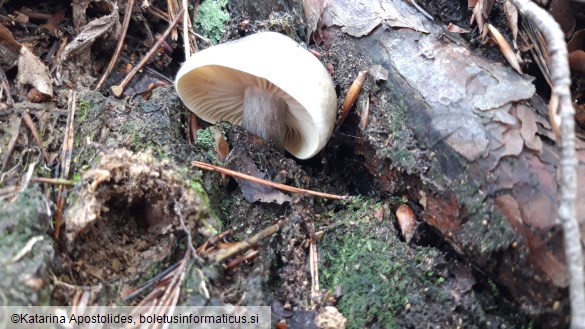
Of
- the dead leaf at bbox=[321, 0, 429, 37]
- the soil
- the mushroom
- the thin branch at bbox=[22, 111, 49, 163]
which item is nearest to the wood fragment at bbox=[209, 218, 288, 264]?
the soil

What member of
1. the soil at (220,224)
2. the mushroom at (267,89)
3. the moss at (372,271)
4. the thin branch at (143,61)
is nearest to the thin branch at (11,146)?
the soil at (220,224)

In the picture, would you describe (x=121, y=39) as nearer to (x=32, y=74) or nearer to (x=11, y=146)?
(x=32, y=74)

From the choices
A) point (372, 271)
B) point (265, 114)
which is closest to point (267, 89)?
point (265, 114)

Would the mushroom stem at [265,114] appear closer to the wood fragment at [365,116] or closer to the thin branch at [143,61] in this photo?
the wood fragment at [365,116]

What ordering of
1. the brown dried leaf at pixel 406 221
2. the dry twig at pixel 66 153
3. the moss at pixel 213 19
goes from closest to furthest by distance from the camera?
1. the dry twig at pixel 66 153
2. the brown dried leaf at pixel 406 221
3. the moss at pixel 213 19

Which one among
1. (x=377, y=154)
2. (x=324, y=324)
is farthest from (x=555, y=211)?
(x=324, y=324)

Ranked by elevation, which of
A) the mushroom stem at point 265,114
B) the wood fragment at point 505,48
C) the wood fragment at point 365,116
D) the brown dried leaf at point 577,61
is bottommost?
the mushroom stem at point 265,114

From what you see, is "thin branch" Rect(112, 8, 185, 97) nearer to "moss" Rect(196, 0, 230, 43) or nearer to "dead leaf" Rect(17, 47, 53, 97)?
"moss" Rect(196, 0, 230, 43)
